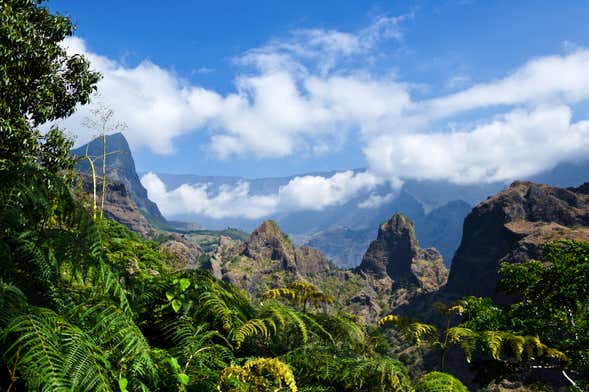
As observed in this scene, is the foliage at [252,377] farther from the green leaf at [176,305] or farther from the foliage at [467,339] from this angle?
the foliage at [467,339]

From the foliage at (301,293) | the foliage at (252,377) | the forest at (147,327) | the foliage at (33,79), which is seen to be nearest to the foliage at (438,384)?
the forest at (147,327)

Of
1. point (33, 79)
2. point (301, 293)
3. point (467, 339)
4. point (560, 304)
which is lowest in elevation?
point (560, 304)

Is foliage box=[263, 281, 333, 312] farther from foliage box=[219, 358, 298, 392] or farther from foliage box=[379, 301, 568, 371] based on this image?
foliage box=[219, 358, 298, 392]

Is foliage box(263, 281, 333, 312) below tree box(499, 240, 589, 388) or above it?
above

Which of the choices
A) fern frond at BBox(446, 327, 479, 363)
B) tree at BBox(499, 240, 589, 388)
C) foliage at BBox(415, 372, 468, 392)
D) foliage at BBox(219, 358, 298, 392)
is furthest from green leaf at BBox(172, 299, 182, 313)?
tree at BBox(499, 240, 589, 388)

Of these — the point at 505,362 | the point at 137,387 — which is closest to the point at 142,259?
the point at 137,387

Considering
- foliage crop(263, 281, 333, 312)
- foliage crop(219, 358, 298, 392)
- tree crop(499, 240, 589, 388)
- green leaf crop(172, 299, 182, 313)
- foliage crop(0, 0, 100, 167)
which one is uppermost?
foliage crop(0, 0, 100, 167)

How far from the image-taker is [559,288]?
30.5ft

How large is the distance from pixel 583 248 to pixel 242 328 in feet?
29.4

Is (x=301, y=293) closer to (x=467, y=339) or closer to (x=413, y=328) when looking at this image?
(x=413, y=328)

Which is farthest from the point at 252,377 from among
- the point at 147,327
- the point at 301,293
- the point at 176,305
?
the point at 301,293

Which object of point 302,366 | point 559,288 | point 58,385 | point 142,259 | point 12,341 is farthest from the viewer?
point 559,288

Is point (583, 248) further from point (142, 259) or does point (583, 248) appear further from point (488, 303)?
point (142, 259)

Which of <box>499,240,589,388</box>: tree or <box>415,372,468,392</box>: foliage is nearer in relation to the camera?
<box>415,372,468,392</box>: foliage
